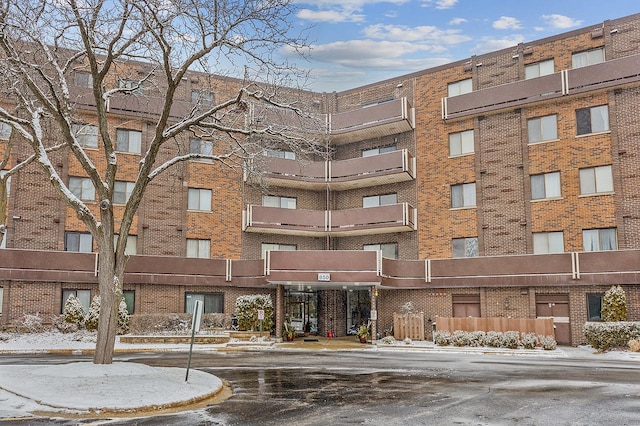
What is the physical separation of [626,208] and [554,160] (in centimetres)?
461

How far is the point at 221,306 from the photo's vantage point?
3581 cm

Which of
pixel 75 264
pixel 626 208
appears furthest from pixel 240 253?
pixel 626 208

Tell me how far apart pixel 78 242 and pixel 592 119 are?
29.9 meters

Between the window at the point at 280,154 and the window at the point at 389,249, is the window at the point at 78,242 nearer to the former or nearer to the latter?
the window at the point at 280,154

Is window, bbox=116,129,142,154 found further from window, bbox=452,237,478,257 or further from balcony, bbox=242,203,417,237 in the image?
window, bbox=452,237,478,257

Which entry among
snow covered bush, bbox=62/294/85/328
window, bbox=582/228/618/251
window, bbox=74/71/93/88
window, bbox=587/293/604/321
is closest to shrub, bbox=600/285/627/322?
window, bbox=587/293/604/321

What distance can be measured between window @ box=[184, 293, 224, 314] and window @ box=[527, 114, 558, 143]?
68.9 feet

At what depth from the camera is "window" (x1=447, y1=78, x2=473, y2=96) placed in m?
36.2

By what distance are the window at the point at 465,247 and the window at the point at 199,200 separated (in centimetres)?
1566

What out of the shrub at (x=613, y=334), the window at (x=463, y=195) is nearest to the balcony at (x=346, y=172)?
the window at (x=463, y=195)

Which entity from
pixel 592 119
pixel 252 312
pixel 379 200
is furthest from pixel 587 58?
pixel 252 312

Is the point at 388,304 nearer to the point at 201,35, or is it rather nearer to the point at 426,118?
the point at 426,118

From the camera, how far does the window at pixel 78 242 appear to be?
3334 cm

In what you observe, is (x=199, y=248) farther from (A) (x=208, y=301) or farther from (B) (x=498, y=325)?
(B) (x=498, y=325)
